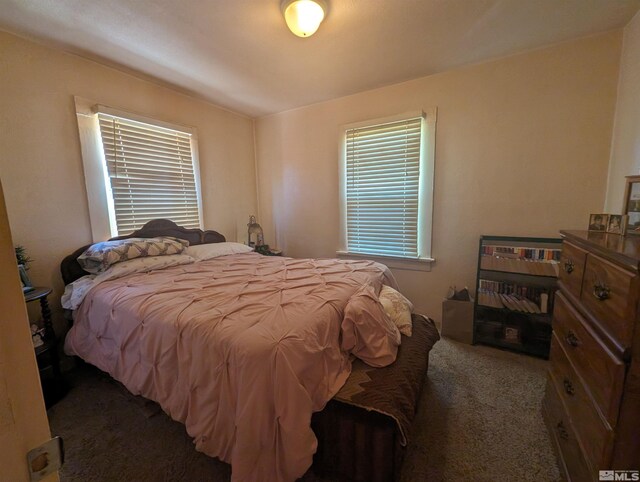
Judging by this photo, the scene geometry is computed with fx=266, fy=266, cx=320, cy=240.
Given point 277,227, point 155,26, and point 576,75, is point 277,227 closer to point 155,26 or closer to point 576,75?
point 155,26

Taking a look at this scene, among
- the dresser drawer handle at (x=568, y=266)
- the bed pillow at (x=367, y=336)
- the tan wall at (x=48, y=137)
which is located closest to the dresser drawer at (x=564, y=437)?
the dresser drawer handle at (x=568, y=266)

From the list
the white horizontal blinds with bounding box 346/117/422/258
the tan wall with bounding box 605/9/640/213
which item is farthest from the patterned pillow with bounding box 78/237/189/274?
the tan wall with bounding box 605/9/640/213

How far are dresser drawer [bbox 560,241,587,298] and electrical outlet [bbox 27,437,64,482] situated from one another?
1.83 metres

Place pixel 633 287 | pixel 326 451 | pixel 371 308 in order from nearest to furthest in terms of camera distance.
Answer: pixel 633 287 < pixel 326 451 < pixel 371 308

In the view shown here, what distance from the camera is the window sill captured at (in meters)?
2.93

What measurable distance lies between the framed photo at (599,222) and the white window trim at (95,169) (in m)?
3.63

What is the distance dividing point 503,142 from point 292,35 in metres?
2.06

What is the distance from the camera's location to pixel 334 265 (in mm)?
2352

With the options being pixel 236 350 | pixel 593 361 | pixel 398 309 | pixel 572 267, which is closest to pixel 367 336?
pixel 398 309

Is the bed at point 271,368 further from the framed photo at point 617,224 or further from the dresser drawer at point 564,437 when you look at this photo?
the framed photo at point 617,224

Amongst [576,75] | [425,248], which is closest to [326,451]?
[425,248]

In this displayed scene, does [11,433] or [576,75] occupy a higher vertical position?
[576,75]

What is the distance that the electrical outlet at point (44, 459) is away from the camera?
0.48 meters

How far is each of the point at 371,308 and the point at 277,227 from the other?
8.82ft
